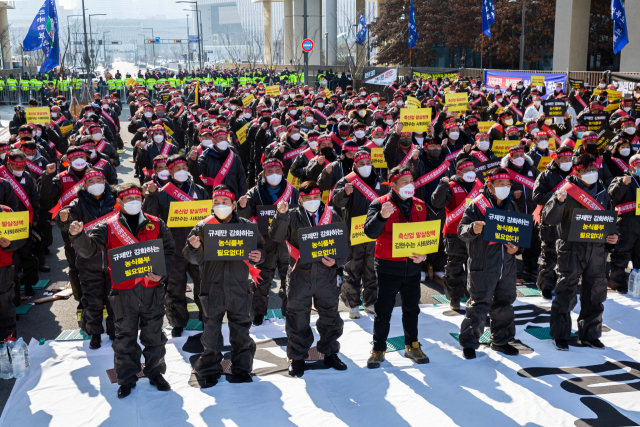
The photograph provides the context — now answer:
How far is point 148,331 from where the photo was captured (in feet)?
19.7

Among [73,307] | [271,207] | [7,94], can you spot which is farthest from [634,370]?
[7,94]

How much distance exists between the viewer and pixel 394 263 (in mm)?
6375

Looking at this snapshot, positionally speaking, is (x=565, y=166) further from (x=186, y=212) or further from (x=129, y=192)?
(x=129, y=192)

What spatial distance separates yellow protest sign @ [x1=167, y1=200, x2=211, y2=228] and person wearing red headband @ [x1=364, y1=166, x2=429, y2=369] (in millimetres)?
2096

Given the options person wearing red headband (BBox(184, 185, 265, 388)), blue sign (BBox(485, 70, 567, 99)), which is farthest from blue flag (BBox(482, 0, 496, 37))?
person wearing red headband (BBox(184, 185, 265, 388))

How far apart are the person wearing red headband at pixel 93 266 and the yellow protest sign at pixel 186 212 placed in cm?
68

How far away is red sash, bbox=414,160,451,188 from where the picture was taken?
935 centimetres

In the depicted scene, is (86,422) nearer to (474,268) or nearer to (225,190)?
(225,190)

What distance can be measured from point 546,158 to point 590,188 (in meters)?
3.18

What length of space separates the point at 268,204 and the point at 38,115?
9.18m

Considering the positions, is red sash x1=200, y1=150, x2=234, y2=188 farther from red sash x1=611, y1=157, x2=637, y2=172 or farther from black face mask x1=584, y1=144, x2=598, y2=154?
red sash x1=611, y1=157, x2=637, y2=172

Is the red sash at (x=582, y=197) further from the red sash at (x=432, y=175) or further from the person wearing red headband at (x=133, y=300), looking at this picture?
the person wearing red headband at (x=133, y=300)

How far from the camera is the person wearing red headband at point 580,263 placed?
22.4 feet

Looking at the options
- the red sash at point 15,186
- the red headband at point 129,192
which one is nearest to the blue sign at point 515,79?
the red sash at point 15,186
